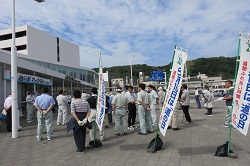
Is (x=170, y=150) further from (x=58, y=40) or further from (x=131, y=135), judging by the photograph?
(x=58, y=40)

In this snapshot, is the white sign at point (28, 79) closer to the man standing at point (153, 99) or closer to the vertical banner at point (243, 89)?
the man standing at point (153, 99)

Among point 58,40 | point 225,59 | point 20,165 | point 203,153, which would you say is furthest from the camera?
point 225,59

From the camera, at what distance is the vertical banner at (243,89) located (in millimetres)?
4816

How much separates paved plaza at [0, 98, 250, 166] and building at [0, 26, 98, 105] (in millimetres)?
8549

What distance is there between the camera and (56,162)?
5332mm

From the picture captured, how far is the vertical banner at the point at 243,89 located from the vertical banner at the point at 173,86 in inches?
47.4

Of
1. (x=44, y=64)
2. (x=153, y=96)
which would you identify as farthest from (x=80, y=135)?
(x=44, y=64)

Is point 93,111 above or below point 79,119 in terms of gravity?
above

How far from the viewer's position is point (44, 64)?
33.6 meters

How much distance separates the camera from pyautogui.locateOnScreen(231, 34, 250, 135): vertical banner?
4.82 metres

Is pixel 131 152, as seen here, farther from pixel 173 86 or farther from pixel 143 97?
pixel 143 97

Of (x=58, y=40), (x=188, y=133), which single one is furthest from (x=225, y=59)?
(x=188, y=133)

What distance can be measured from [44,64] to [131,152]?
30.6 metres

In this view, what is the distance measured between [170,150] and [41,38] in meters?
55.8
